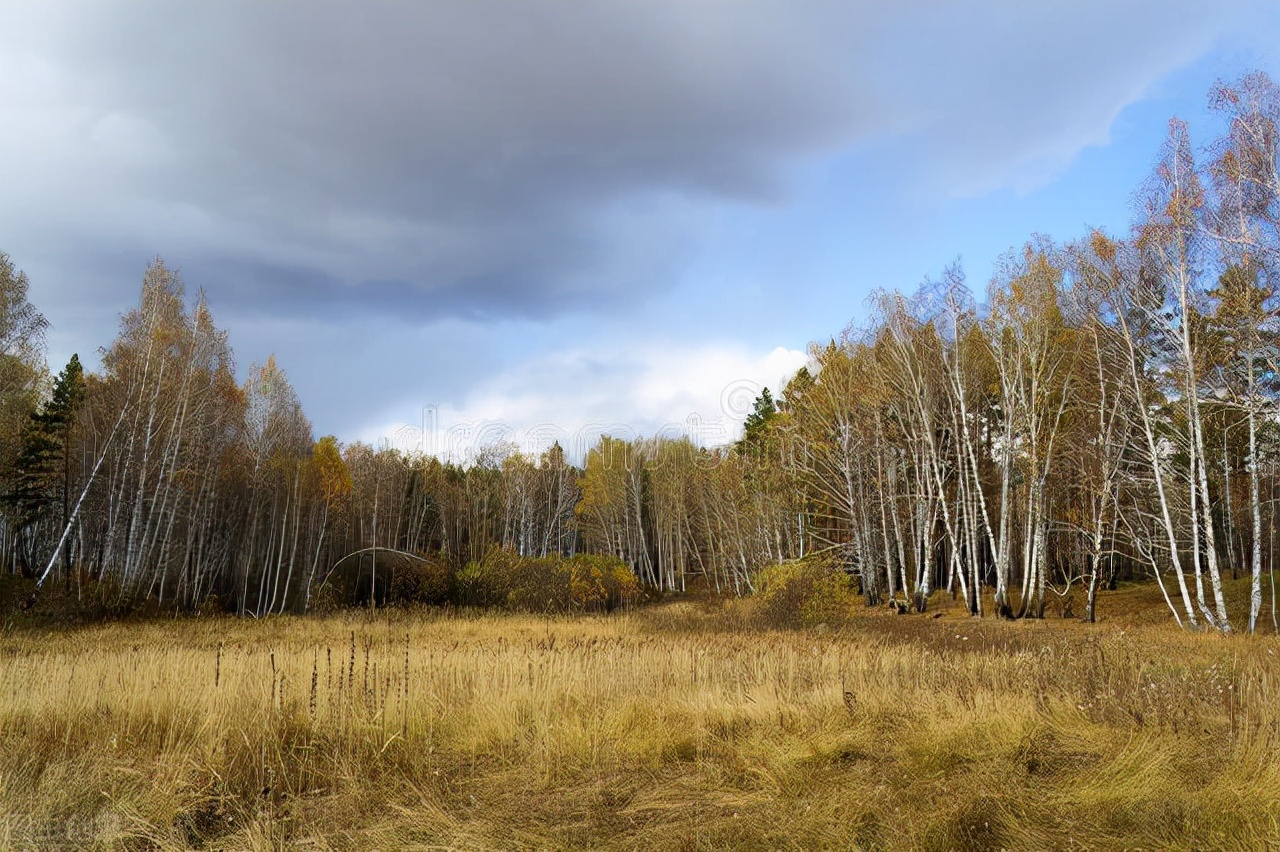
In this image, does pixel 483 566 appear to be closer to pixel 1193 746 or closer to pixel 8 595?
pixel 8 595

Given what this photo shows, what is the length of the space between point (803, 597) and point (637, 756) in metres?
14.1

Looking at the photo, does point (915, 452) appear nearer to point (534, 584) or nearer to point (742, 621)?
point (742, 621)

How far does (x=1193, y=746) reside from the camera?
5340mm

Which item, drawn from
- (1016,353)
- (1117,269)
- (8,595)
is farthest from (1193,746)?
(8,595)

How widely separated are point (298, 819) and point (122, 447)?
73.5ft

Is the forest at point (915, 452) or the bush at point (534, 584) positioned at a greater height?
the forest at point (915, 452)

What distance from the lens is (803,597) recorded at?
19078 mm

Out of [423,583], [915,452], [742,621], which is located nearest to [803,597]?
[742,621]

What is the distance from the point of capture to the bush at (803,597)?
18.8 metres

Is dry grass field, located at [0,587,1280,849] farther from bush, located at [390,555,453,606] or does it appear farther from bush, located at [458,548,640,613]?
bush, located at [390,555,453,606]

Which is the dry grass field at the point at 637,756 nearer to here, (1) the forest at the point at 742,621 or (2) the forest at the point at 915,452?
(1) the forest at the point at 742,621

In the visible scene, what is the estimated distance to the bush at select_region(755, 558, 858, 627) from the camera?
18.8 m

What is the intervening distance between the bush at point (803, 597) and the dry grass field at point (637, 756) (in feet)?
32.8

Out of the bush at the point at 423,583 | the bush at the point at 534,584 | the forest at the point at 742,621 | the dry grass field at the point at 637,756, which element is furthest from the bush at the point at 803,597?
the bush at the point at 423,583
